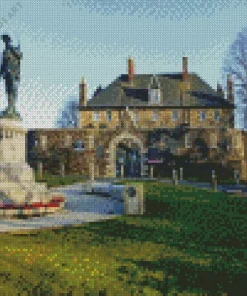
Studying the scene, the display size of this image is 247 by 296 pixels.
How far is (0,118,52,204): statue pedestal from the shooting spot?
19156mm

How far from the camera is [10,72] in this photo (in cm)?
2133

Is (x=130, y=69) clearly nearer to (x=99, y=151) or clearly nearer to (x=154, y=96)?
(x=154, y=96)

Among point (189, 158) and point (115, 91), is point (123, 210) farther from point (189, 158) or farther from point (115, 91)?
point (115, 91)

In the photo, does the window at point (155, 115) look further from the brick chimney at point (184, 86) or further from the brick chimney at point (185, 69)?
the brick chimney at point (185, 69)

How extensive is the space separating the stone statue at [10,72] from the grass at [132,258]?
7.45 metres

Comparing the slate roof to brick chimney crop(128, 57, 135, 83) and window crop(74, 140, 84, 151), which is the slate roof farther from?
window crop(74, 140, 84, 151)

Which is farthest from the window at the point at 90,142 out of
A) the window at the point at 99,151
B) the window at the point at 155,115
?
the window at the point at 155,115

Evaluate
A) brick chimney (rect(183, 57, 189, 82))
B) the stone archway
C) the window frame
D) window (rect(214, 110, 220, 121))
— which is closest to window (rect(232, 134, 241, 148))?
window (rect(214, 110, 220, 121))

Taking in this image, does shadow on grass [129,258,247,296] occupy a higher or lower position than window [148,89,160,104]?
lower

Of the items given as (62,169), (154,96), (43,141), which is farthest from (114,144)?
(154,96)

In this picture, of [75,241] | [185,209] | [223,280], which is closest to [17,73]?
[185,209]

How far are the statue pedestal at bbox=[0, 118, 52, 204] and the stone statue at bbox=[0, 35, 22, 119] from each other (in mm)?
818

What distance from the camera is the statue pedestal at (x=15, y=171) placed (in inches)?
754

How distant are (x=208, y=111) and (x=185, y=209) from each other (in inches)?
1754
